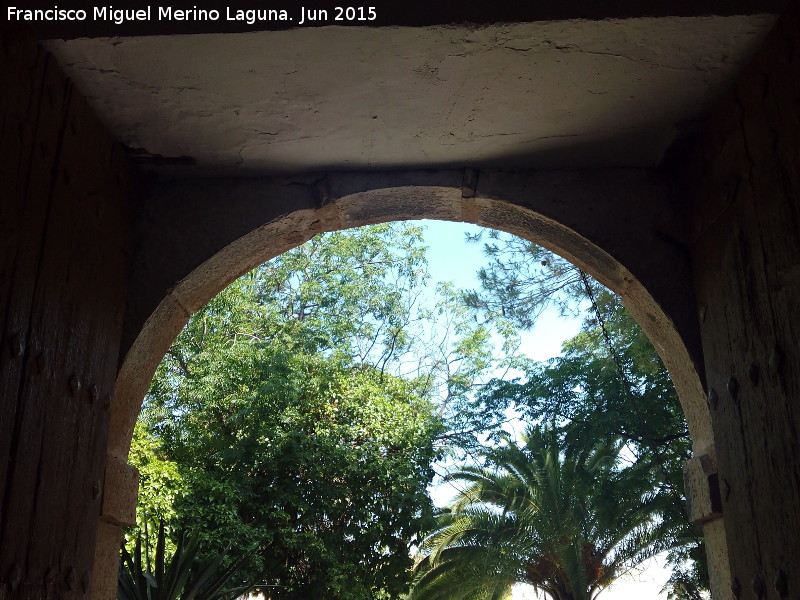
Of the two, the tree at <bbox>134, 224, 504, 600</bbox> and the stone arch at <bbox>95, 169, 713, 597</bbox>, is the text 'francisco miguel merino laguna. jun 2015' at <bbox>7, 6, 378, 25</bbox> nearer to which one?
the stone arch at <bbox>95, 169, 713, 597</bbox>

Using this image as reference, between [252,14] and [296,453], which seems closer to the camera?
[252,14]

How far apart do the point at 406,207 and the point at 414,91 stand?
67cm

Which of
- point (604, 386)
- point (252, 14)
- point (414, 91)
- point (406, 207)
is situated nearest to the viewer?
point (252, 14)

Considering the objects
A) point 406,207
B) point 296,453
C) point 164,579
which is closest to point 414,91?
point 406,207

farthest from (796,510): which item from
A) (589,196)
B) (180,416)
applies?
(180,416)

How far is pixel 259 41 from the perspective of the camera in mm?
2223

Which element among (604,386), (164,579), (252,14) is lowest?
(164,579)

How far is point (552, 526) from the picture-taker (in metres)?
9.80

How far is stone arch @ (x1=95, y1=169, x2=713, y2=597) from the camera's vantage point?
2.71 meters

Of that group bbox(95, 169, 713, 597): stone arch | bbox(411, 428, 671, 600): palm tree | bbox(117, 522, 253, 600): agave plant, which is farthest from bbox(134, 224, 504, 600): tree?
bbox(95, 169, 713, 597): stone arch

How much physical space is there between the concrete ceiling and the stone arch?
0.23 feet

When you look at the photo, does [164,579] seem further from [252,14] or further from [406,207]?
[252,14]

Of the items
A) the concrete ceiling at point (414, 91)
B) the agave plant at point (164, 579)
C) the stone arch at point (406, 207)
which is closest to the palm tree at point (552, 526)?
the agave plant at point (164, 579)

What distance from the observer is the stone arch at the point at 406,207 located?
8.89 ft
